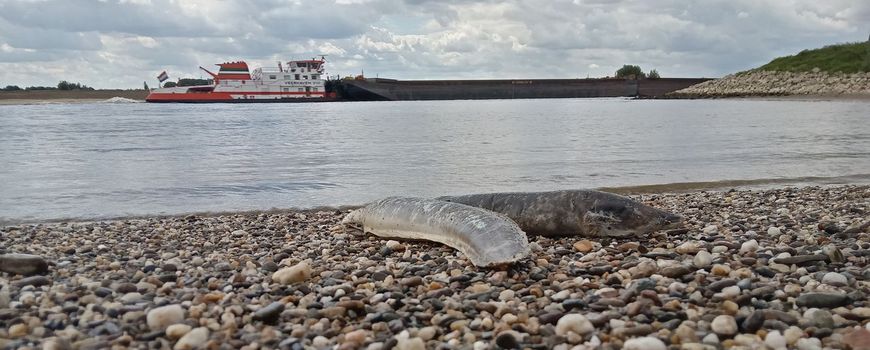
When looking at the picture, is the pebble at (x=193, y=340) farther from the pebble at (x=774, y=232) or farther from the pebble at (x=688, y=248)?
the pebble at (x=774, y=232)

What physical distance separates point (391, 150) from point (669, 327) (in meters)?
15.5

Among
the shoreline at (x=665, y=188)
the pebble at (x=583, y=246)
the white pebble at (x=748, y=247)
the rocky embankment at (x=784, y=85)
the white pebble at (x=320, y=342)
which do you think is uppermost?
the rocky embankment at (x=784, y=85)

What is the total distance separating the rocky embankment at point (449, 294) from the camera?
11.1ft

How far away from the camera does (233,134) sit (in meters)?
26.6

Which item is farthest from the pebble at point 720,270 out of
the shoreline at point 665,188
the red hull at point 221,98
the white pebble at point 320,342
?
A: the red hull at point 221,98

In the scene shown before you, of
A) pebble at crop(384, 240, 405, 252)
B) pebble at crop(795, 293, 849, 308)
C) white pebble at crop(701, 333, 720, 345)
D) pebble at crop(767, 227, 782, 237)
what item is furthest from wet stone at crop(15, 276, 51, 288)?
pebble at crop(767, 227, 782, 237)

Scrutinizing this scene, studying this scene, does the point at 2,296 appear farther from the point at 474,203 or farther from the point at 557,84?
the point at 557,84

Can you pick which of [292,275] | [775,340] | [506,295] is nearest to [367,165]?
[292,275]

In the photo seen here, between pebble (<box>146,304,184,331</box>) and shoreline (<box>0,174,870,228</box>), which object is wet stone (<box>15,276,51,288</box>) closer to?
pebble (<box>146,304,184,331</box>)

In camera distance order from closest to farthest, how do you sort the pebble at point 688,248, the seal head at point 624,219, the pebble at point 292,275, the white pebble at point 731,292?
the white pebble at point 731,292 → the pebble at point 292,275 → the pebble at point 688,248 → the seal head at point 624,219

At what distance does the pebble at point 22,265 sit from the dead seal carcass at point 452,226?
2.84 m

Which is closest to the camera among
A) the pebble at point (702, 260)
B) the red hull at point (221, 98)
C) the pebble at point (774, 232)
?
Answer: the pebble at point (702, 260)

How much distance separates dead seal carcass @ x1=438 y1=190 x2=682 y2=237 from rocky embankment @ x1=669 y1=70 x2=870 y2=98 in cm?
5844

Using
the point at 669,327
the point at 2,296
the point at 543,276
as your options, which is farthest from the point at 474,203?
the point at 2,296
